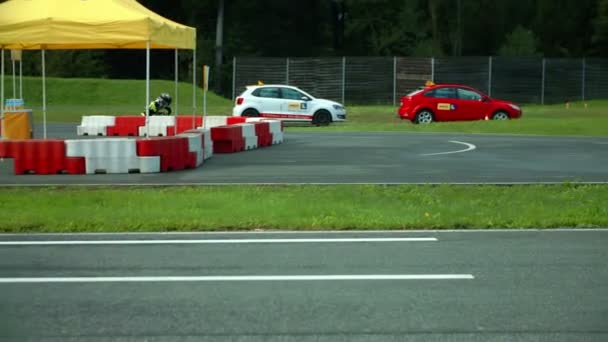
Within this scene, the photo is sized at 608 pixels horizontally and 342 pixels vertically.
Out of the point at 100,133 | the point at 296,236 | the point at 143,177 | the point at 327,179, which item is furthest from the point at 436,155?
the point at 100,133

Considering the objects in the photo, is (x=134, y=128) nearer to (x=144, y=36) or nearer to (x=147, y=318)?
(x=144, y=36)

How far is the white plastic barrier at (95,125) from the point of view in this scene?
29781mm

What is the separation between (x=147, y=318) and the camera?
702 cm

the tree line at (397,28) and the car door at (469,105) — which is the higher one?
the tree line at (397,28)

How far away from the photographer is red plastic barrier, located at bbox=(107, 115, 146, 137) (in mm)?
29734

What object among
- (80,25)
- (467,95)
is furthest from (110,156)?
(467,95)

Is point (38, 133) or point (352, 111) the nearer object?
point (38, 133)

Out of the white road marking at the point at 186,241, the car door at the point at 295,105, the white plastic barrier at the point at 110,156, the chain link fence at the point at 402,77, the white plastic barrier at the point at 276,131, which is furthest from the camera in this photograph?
the chain link fence at the point at 402,77

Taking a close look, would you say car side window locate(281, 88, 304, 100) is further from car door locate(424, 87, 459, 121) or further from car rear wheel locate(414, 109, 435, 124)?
car door locate(424, 87, 459, 121)

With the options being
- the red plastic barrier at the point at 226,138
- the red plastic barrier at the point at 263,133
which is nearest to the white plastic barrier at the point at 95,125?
the red plastic barrier at the point at 263,133

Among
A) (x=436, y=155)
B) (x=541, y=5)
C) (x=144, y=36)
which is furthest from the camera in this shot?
(x=541, y=5)

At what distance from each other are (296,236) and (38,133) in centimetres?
2080

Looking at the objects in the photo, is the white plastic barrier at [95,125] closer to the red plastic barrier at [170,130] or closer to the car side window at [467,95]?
the red plastic barrier at [170,130]

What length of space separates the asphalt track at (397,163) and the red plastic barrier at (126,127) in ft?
17.4
